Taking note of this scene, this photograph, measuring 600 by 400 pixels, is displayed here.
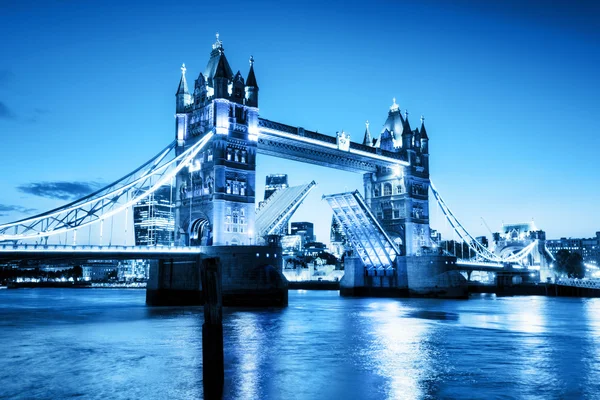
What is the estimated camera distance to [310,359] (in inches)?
749

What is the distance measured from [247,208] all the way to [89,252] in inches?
496

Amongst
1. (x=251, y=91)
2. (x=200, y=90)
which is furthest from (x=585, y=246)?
(x=200, y=90)

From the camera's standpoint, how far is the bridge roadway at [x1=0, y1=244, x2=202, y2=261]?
109ft

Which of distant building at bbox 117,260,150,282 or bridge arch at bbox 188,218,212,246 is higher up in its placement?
bridge arch at bbox 188,218,212,246

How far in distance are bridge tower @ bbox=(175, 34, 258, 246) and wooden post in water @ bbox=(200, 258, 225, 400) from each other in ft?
91.2

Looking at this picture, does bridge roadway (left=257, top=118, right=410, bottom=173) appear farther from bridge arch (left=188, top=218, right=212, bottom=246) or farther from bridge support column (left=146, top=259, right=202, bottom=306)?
bridge support column (left=146, top=259, right=202, bottom=306)

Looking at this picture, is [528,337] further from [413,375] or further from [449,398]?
[449,398]

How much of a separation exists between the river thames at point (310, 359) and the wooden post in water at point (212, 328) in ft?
1.58

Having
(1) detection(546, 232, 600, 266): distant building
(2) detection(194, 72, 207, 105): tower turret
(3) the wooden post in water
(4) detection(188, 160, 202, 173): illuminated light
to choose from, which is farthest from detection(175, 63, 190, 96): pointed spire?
(1) detection(546, 232, 600, 266): distant building

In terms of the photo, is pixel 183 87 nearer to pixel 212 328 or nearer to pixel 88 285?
pixel 212 328

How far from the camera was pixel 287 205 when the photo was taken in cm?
5166

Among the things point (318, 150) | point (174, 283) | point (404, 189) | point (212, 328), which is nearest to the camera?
point (212, 328)

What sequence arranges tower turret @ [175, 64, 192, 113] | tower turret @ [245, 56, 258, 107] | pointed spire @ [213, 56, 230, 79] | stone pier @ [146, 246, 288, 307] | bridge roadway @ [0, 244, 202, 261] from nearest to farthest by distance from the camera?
bridge roadway @ [0, 244, 202, 261] → stone pier @ [146, 246, 288, 307] → pointed spire @ [213, 56, 230, 79] → tower turret @ [245, 56, 258, 107] → tower turret @ [175, 64, 192, 113]

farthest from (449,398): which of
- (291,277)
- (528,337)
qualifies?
(291,277)
